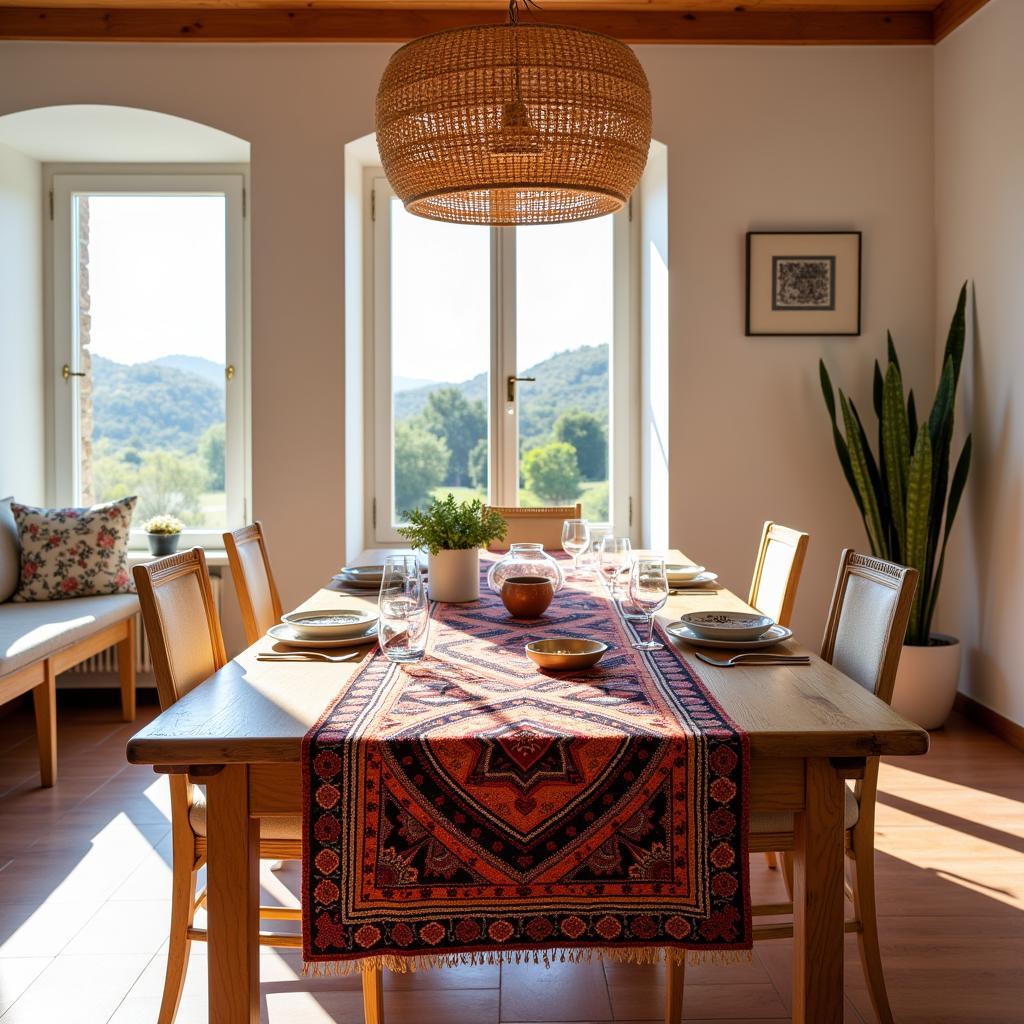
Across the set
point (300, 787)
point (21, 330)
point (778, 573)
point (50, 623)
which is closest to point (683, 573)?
point (778, 573)

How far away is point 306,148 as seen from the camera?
13.7ft

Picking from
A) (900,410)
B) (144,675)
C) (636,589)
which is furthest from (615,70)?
(144,675)

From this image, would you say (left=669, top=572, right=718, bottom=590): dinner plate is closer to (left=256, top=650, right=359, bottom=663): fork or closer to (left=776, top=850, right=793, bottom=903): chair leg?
(left=776, top=850, right=793, bottom=903): chair leg

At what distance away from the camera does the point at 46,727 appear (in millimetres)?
3307

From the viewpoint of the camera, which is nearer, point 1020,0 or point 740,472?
point 1020,0

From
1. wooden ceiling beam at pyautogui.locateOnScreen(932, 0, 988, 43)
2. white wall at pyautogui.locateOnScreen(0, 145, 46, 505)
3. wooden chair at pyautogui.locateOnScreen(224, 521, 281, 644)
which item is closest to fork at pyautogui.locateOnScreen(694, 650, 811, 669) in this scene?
wooden chair at pyautogui.locateOnScreen(224, 521, 281, 644)

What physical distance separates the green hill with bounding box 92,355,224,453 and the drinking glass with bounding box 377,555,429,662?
3.12 m

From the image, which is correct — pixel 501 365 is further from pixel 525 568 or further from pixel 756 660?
pixel 756 660

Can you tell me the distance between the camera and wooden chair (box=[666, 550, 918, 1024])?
70.2 inches

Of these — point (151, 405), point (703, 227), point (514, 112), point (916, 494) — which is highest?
point (703, 227)

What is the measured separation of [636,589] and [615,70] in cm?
109

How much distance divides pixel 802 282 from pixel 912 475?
0.96 metres

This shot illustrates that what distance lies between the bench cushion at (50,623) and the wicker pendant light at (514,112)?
191 cm

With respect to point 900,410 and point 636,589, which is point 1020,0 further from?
point 636,589
